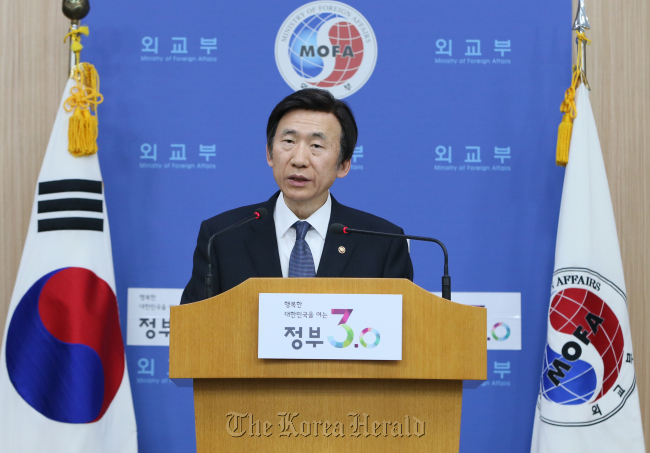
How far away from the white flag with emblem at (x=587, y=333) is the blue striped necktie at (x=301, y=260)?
1.35 metres

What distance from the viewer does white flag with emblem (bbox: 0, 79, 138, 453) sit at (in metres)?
2.55

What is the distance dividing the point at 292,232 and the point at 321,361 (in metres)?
0.74

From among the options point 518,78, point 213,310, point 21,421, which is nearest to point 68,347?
point 21,421

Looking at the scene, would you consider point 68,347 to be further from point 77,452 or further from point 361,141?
point 361,141

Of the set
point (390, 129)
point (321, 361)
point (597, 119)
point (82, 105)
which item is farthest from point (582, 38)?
point (82, 105)

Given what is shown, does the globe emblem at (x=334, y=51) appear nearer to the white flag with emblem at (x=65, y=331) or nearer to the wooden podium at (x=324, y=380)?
the white flag with emblem at (x=65, y=331)

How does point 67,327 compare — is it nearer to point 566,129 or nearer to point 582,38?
point 566,129

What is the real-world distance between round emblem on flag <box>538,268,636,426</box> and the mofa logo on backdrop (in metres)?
1.42

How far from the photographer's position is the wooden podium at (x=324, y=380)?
1.35 metres

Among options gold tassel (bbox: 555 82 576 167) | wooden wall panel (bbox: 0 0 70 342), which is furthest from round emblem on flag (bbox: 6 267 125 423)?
gold tassel (bbox: 555 82 576 167)

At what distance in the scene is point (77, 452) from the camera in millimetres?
2533

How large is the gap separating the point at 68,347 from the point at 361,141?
5.47 ft

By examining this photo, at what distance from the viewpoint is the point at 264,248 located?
194 cm

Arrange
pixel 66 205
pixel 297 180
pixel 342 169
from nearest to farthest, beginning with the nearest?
pixel 297 180 < pixel 342 169 < pixel 66 205
